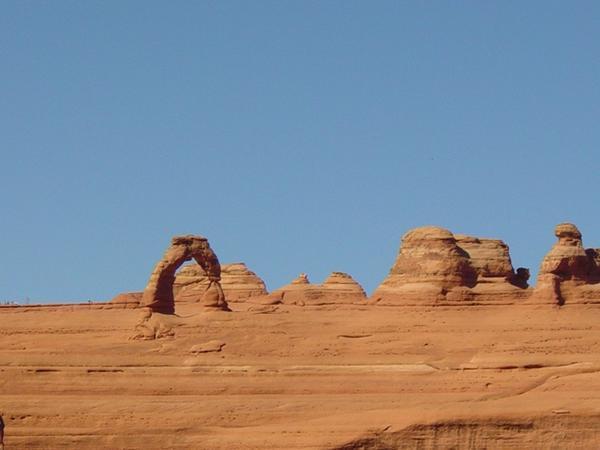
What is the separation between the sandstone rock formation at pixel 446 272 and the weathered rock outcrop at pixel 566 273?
5.16ft

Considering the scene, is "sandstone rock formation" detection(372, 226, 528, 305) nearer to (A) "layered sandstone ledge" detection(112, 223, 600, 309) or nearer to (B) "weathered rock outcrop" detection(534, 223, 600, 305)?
(A) "layered sandstone ledge" detection(112, 223, 600, 309)

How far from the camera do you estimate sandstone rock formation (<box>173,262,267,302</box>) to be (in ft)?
269

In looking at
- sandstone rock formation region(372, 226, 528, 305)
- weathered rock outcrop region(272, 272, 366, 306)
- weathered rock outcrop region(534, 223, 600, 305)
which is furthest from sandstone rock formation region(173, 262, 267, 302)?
weathered rock outcrop region(534, 223, 600, 305)

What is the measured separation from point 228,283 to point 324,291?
6.54 m

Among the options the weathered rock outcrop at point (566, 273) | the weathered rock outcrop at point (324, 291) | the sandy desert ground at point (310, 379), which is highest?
the weathered rock outcrop at point (324, 291)

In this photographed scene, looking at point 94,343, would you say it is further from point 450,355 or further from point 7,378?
point 450,355

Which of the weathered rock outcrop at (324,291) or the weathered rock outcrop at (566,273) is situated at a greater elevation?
the weathered rock outcrop at (324,291)

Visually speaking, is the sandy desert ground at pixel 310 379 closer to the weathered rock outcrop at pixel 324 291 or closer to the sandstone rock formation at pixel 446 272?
the sandstone rock formation at pixel 446 272

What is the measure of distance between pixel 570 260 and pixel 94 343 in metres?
15.3

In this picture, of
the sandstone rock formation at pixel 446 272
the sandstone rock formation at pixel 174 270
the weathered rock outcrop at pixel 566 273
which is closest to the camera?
the weathered rock outcrop at pixel 566 273

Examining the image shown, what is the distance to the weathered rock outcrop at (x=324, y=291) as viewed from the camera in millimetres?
82250

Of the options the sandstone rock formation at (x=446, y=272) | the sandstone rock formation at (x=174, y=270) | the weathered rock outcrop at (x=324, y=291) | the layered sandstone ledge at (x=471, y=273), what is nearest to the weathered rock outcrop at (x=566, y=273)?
the layered sandstone ledge at (x=471, y=273)

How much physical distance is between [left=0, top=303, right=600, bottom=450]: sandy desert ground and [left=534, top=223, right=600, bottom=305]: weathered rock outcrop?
524 mm

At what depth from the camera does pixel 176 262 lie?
67062 mm
